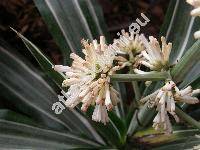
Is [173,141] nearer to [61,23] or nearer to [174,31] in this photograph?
[174,31]

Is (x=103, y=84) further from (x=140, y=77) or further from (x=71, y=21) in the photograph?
(x=71, y=21)

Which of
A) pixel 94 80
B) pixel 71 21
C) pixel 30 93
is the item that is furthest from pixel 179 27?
pixel 94 80

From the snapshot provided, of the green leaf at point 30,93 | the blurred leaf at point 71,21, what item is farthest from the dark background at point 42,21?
the blurred leaf at point 71,21

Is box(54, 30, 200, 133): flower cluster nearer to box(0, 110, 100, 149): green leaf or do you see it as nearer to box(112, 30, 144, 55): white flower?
box(112, 30, 144, 55): white flower

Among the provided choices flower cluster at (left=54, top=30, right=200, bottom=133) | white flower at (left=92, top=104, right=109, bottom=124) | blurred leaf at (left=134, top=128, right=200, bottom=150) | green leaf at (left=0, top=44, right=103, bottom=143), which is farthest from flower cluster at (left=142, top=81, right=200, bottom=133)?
green leaf at (left=0, top=44, right=103, bottom=143)

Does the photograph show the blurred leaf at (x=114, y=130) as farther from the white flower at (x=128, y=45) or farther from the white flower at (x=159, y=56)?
the white flower at (x=159, y=56)

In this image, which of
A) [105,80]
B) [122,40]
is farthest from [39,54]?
[105,80]

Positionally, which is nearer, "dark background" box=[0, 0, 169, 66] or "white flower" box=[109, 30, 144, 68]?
"white flower" box=[109, 30, 144, 68]
